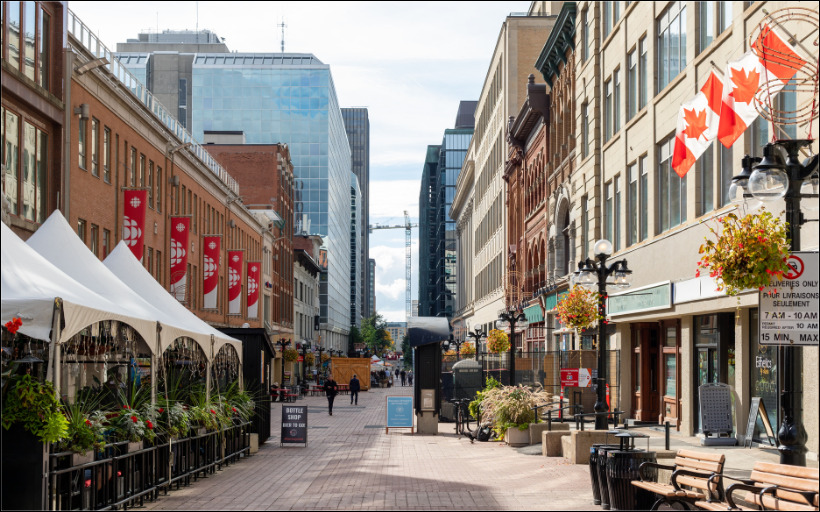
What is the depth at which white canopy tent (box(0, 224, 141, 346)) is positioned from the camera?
1152 centimetres

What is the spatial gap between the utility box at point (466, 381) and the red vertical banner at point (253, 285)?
78.2ft

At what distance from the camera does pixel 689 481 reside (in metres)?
12.4

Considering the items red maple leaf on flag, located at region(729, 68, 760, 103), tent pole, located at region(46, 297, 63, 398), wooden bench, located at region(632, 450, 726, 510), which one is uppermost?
red maple leaf on flag, located at region(729, 68, 760, 103)

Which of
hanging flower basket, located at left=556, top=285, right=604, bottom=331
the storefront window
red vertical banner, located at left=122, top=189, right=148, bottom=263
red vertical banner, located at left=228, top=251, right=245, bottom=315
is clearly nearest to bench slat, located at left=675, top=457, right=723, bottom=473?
hanging flower basket, located at left=556, top=285, right=604, bottom=331

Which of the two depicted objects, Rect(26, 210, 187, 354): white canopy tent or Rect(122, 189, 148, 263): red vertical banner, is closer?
Rect(26, 210, 187, 354): white canopy tent

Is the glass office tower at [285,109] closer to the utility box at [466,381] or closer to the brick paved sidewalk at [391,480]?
the utility box at [466,381]

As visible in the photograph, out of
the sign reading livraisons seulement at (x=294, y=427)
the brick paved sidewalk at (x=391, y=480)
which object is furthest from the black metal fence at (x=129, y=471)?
the sign reading livraisons seulement at (x=294, y=427)

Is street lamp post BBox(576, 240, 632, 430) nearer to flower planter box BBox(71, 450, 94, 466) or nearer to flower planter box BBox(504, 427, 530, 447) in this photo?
flower planter box BBox(504, 427, 530, 447)

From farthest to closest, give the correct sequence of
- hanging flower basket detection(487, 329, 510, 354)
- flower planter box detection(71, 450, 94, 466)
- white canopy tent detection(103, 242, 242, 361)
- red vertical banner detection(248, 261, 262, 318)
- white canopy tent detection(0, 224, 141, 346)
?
red vertical banner detection(248, 261, 262, 318), hanging flower basket detection(487, 329, 510, 354), white canopy tent detection(103, 242, 242, 361), flower planter box detection(71, 450, 94, 466), white canopy tent detection(0, 224, 141, 346)

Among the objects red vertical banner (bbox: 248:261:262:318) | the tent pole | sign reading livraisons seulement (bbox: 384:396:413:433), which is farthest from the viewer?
red vertical banner (bbox: 248:261:262:318)

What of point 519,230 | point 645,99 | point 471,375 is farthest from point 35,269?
point 519,230

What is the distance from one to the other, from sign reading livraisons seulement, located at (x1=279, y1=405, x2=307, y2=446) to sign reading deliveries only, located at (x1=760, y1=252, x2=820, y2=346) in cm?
1755

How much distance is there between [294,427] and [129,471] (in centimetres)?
1175

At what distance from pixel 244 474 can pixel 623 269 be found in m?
8.51
